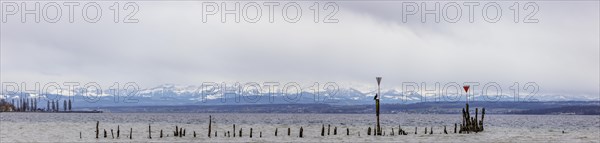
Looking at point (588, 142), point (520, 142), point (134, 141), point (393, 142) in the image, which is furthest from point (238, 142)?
point (588, 142)

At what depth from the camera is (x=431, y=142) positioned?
88750 mm

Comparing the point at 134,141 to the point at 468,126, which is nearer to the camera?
the point at 134,141

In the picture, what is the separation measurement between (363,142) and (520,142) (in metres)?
19.1

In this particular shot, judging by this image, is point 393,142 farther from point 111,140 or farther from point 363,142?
point 111,140

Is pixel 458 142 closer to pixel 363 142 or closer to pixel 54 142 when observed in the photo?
pixel 363 142

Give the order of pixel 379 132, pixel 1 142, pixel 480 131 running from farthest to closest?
pixel 480 131, pixel 379 132, pixel 1 142

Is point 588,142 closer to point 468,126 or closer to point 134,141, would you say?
point 468,126

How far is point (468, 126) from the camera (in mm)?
109688

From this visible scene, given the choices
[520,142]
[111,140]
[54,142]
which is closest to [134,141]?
[111,140]

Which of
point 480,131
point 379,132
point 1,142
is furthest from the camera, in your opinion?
point 480,131

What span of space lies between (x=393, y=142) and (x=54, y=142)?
4062cm

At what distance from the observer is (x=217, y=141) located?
92062mm

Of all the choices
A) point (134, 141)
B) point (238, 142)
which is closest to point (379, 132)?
point (238, 142)

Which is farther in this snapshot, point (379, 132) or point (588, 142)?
point (379, 132)
